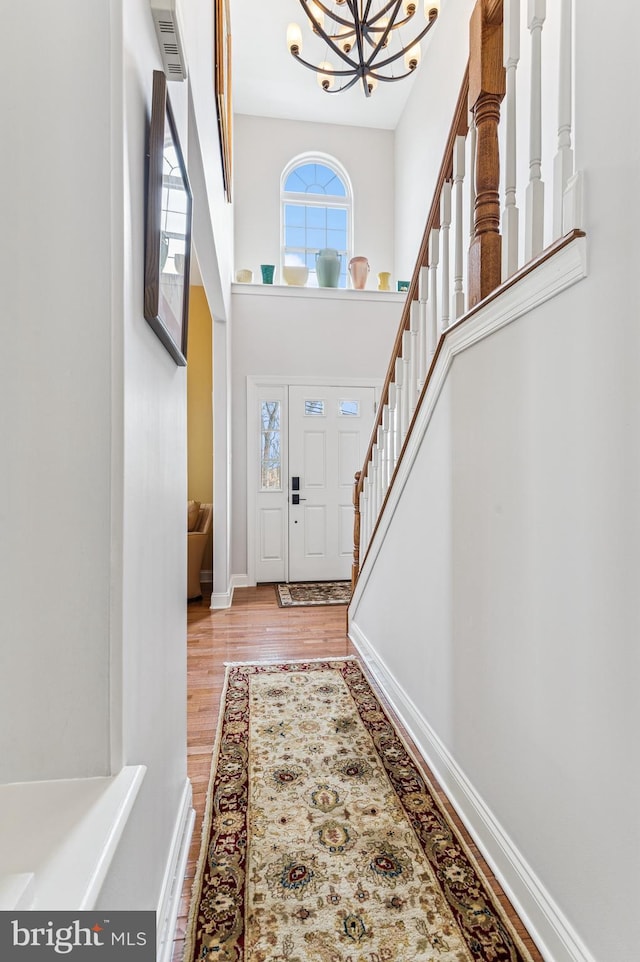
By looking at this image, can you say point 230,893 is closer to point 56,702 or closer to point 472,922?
point 472,922

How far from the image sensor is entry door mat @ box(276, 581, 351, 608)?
4219 millimetres

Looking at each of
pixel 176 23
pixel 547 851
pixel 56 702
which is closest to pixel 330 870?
pixel 547 851

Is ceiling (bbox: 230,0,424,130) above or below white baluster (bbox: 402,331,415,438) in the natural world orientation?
above

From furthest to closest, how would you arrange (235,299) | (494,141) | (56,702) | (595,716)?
(235,299) < (494,141) < (595,716) < (56,702)

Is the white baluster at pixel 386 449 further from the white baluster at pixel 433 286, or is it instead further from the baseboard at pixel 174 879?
the baseboard at pixel 174 879

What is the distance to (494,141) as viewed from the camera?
62.4 inches

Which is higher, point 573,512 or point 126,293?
point 126,293

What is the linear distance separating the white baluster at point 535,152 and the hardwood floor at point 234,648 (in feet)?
5.88

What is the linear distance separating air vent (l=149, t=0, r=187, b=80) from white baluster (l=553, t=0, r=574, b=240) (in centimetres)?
91

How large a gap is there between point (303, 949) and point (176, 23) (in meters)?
2.23

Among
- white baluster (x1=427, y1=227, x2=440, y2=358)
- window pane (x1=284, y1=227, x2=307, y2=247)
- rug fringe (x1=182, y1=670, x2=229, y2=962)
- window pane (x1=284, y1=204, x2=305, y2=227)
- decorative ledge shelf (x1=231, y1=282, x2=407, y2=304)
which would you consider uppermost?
window pane (x1=284, y1=204, x2=305, y2=227)

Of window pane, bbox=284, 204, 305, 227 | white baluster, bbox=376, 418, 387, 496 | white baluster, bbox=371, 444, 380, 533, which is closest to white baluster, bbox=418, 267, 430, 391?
white baluster, bbox=376, 418, 387, 496

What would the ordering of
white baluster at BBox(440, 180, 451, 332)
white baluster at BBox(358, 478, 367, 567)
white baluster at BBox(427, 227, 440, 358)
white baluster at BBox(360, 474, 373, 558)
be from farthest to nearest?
white baluster at BBox(358, 478, 367, 567)
white baluster at BBox(360, 474, 373, 558)
white baluster at BBox(427, 227, 440, 358)
white baluster at BBox(440, 180, 451, 332)

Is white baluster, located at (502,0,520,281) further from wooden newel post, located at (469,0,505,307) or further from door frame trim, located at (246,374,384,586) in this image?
door frame trim, located at (246,374,384,586)
